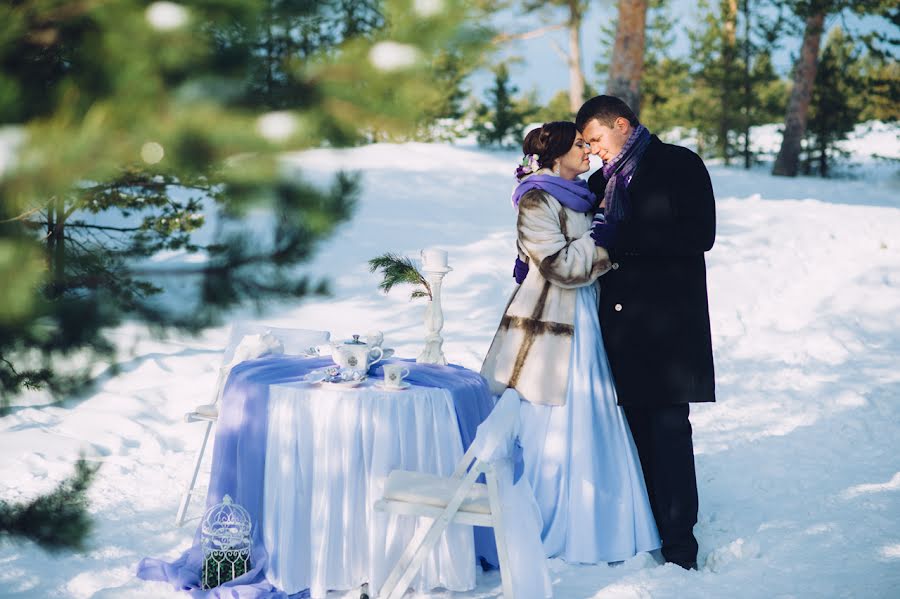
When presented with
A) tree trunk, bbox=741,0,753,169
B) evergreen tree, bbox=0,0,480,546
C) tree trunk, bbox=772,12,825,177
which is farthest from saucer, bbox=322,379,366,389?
tree trunk, bbox=741,0,753,169

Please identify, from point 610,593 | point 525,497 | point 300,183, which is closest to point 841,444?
point 610,593

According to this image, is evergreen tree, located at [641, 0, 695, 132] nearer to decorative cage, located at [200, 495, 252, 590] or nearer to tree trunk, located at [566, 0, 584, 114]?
tree trunk, located at [566, 0, 584, 114]

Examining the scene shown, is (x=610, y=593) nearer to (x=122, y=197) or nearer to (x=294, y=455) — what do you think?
(x=294, y=455)

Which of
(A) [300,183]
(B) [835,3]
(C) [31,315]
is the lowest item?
(C) [31,315]

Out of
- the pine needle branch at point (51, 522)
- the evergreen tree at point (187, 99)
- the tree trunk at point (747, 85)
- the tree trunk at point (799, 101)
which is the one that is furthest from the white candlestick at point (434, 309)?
the tree trunk at point (747, 85)

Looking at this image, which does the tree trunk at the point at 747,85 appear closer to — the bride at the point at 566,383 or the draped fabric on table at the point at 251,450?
the bride at the point at 566,383

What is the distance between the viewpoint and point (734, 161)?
2362 cm

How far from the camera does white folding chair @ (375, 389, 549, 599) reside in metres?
3.31

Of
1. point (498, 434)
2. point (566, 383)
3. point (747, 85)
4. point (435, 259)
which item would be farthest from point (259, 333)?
point (747, 85)

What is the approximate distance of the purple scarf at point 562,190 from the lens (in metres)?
4.32

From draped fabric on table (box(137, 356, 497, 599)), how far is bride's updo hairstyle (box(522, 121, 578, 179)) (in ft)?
3.69

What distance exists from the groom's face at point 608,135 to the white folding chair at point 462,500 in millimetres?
1470

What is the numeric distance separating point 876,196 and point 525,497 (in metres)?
14.9

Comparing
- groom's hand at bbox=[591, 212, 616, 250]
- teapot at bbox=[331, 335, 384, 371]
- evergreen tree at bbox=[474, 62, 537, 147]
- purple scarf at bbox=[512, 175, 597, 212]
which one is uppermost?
evergreen tree at bbox=[474, 62, 537, 147]
